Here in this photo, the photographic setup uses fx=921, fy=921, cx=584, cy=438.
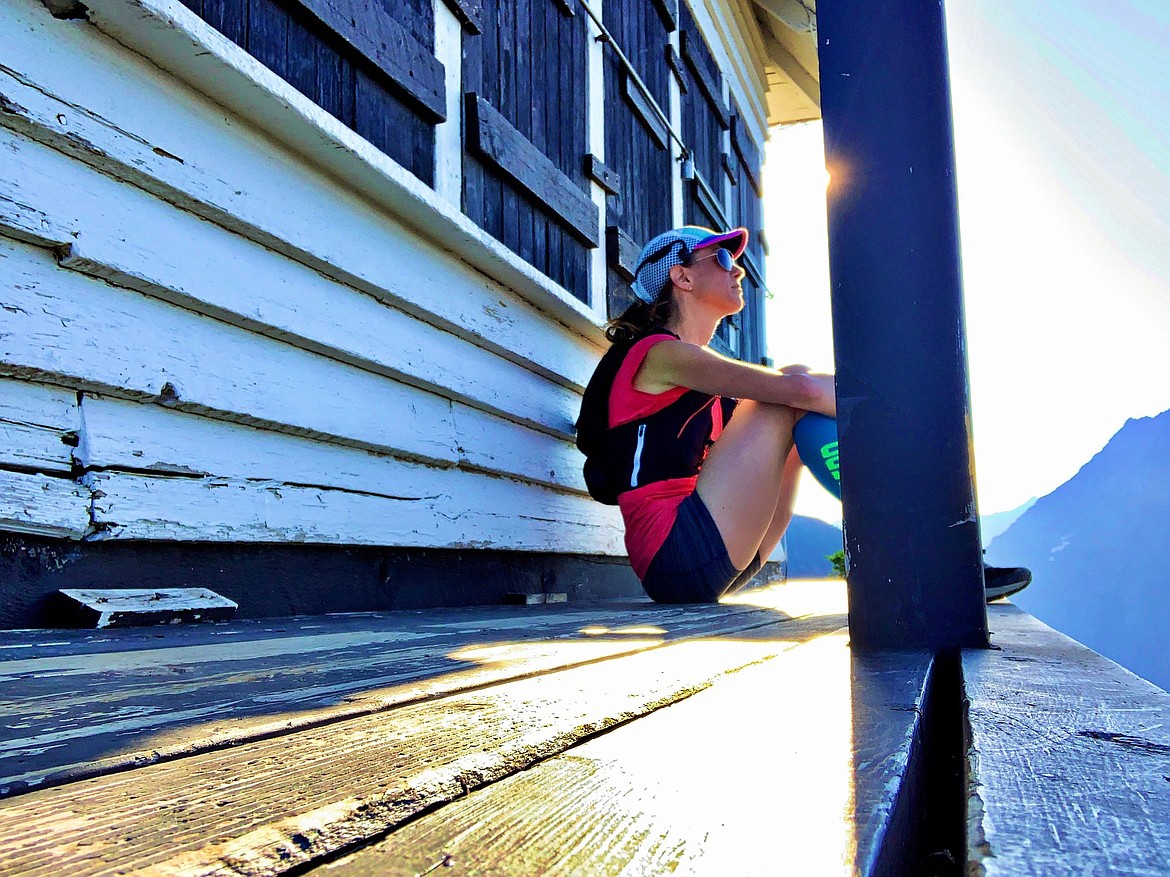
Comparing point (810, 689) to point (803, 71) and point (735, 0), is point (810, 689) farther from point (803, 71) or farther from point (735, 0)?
point (803, 71)

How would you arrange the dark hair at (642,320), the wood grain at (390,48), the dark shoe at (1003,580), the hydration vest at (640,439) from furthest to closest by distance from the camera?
the dark hair at (642,320)
the hydration vest at (640,439)
the dark shoe at (1003,580)
the wood grain at (390,48)

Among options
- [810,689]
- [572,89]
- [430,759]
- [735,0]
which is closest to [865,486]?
[810,689]

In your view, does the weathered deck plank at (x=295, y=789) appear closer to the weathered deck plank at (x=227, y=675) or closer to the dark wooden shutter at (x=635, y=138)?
the weathered deck plank at (x=227, y=675)

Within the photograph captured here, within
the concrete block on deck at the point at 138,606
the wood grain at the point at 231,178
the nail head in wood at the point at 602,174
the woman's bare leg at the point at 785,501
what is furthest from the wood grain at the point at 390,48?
the woman's bare leg at the point at 785,501

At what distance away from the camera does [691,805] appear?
409 mm

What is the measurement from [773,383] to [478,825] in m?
2.12

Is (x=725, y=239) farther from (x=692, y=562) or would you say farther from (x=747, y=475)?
(x=692, y=562)

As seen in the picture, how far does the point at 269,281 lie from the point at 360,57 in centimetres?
63

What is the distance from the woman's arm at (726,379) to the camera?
2.34m

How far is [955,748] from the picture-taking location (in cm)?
73

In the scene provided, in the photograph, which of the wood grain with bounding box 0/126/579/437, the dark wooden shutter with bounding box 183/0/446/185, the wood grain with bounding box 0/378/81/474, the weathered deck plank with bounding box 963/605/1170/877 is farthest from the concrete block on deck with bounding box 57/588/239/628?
the weathered deck plank with bounding box 963/605/1170/877

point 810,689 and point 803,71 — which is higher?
point 803,71

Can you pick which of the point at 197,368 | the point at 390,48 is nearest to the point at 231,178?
the point at 197,368

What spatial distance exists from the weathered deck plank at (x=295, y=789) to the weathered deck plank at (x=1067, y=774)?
226 mm
